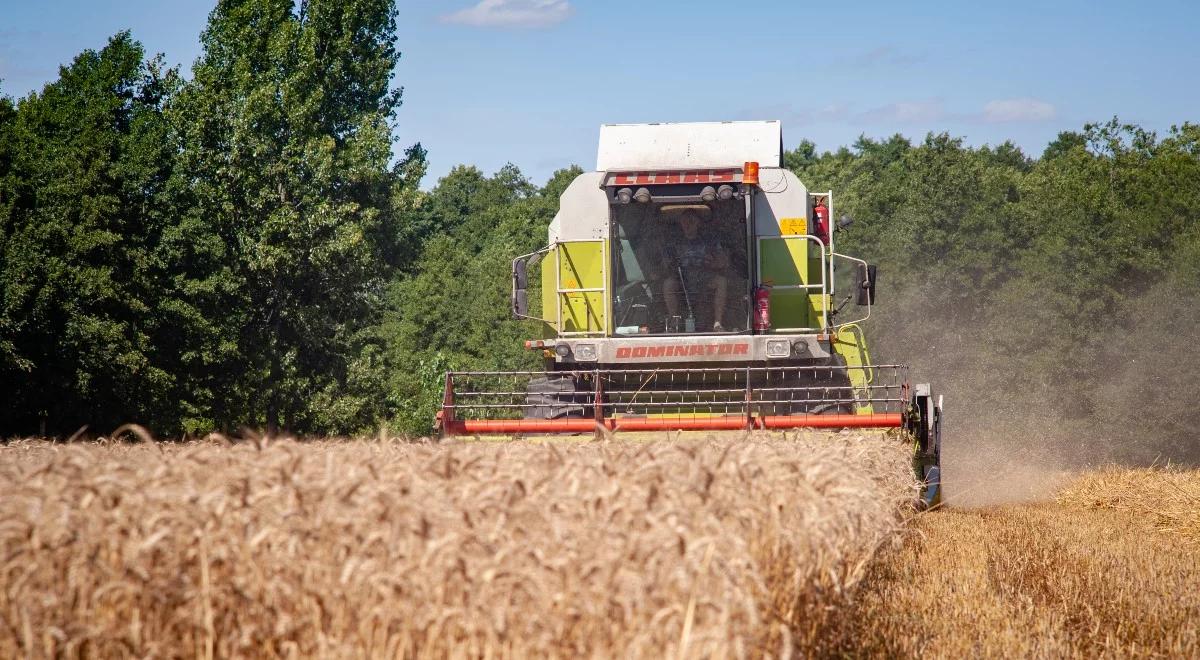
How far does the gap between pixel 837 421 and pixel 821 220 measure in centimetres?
304

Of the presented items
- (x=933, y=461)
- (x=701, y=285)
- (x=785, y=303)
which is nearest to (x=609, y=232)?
A: (x=701, y=285)

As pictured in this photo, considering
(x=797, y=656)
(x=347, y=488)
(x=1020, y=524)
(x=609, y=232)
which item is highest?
(x=609, y=232)

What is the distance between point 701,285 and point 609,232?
0.95 metres

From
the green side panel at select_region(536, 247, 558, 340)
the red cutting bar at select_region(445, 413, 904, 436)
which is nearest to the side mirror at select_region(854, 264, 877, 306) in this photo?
the red cutting bar at select_region(445, 413, 904, 436)

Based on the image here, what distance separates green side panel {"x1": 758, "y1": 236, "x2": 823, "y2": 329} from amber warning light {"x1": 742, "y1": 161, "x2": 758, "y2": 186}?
731 mm

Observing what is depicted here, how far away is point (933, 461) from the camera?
1185 centimetres

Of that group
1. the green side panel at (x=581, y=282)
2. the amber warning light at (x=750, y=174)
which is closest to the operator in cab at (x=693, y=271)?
the amber warning light at (x=750, y=174)

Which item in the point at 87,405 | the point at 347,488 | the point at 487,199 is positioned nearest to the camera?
→ the point at 347,488

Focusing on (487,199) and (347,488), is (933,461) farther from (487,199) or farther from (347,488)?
(487,199)

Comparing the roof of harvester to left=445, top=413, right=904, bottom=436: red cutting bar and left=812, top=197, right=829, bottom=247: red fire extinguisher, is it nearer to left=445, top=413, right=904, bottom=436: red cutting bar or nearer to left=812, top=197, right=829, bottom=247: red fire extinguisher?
left=812, top=197, right=829, bottom=247: red fire extinguisher

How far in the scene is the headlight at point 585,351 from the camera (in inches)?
476

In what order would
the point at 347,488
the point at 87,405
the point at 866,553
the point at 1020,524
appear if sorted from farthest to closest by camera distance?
the point at 87,405, the point at 1020,524, the point at 866,553, the point at 347,488

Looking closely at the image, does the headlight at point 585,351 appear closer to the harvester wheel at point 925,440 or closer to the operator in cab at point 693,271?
the operator in cab at point 693,271

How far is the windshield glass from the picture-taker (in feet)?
40.5
